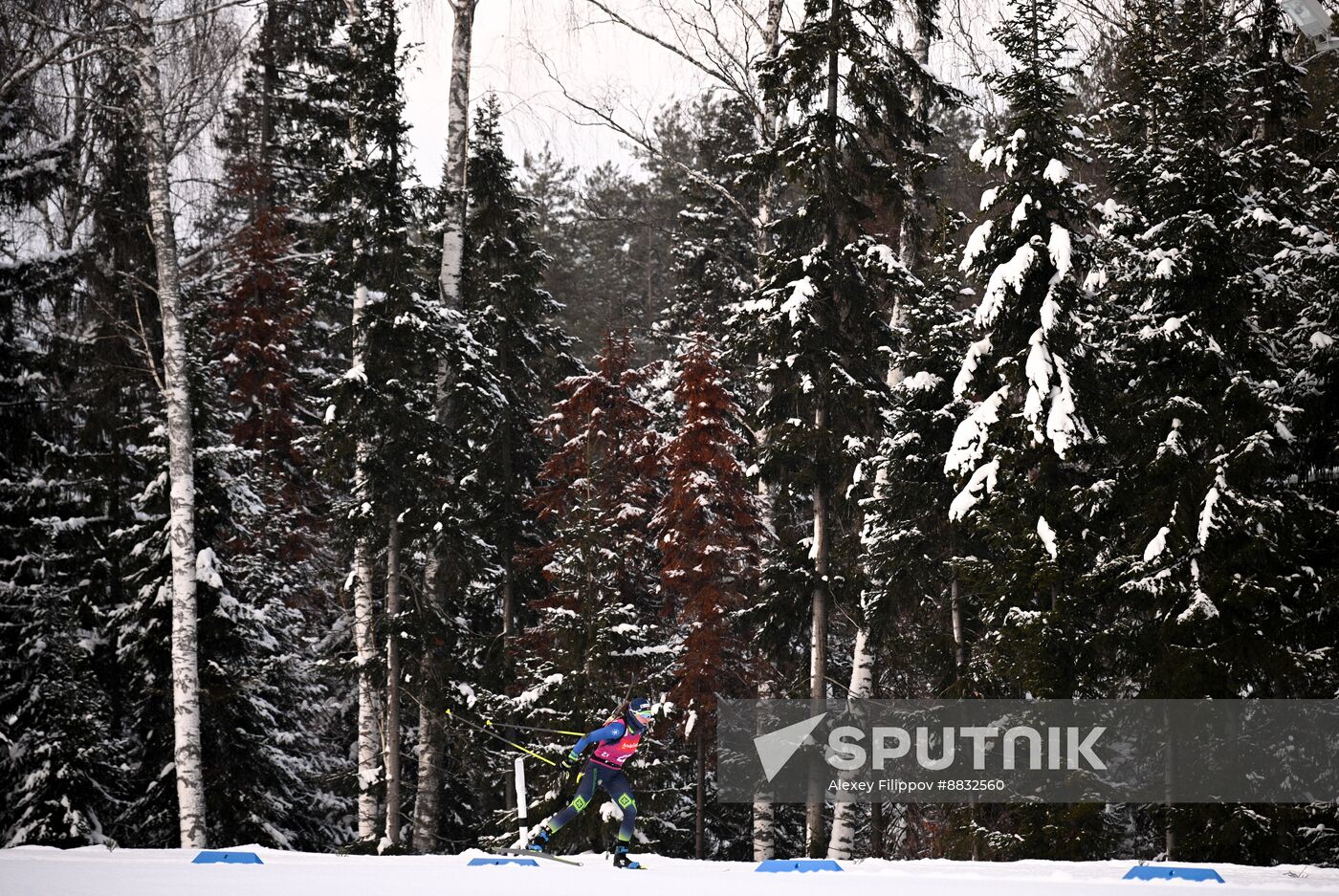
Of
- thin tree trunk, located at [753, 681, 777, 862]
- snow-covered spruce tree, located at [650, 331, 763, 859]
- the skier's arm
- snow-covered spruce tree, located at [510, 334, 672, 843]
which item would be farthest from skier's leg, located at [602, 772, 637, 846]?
snow-covered spruce tree, located at [650, 331, 763, 859]

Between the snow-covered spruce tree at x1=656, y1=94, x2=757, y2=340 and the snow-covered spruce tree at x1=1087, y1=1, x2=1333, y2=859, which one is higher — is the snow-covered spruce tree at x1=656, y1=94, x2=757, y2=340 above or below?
above

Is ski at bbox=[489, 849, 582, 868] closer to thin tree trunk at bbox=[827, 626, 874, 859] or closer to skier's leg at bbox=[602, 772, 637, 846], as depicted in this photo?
skier's leg at bbox=[602, 772, 637, 846]

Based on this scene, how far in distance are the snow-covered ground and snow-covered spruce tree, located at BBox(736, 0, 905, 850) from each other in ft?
32.7

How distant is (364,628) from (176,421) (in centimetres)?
497

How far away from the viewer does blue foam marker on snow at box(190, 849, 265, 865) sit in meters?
10.0

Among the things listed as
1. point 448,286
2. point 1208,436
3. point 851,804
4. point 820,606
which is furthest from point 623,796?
point 448,286

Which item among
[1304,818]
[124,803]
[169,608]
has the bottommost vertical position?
[124,803]

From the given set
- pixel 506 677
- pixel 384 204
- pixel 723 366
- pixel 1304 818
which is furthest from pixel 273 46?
pixel 1304 818

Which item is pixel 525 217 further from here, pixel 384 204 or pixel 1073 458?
pixel 1073 458

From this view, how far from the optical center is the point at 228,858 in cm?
1012

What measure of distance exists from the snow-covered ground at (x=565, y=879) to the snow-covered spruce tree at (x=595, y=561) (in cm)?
1151

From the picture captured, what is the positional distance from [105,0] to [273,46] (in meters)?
9.13

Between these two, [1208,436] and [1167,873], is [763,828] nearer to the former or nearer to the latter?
[1208,436]

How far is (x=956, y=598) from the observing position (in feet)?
63.8
